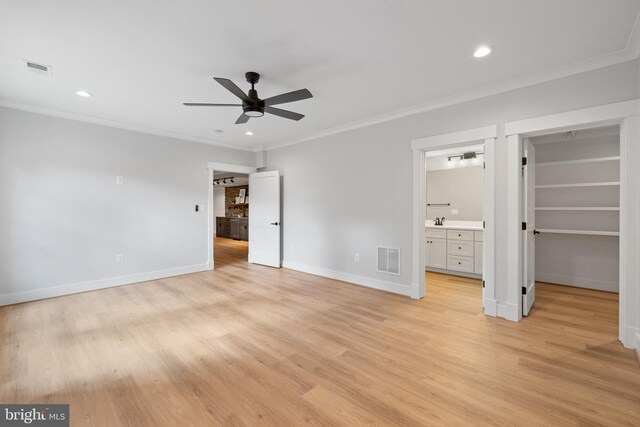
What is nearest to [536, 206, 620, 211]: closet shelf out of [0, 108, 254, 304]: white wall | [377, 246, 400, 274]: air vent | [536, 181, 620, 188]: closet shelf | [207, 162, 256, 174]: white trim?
[536, 181, 620, 188]: closet shelf

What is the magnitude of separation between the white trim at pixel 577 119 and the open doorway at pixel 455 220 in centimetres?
144

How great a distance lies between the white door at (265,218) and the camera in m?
5.73

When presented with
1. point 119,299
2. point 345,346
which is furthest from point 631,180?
point 119,299

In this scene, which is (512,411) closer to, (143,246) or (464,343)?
(464,343)

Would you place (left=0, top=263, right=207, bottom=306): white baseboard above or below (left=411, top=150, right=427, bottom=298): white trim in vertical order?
below

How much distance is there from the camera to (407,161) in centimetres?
388

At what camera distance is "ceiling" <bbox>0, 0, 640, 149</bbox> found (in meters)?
1.92

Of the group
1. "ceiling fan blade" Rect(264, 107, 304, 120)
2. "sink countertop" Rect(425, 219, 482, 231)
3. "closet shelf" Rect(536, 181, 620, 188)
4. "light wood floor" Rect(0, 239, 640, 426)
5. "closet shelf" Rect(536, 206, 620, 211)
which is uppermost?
"ceiling fan blade" Rect(264, 107, 304, 120)

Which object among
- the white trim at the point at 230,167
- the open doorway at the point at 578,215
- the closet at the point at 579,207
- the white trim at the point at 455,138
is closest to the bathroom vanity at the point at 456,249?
the open doorway at the point at 578,215

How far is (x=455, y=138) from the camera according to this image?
3.39 m

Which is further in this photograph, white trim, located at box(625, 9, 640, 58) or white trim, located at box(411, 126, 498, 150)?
white trim, located at box(411, 126, 498, 150)

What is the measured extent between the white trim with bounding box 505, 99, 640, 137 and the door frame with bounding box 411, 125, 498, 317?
0.26 meters

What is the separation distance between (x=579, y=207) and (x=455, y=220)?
6.19 ft

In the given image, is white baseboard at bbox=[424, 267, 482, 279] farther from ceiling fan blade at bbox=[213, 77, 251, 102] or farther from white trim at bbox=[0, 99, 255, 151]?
white trim at bbox=[0, 99, 255, 151]
